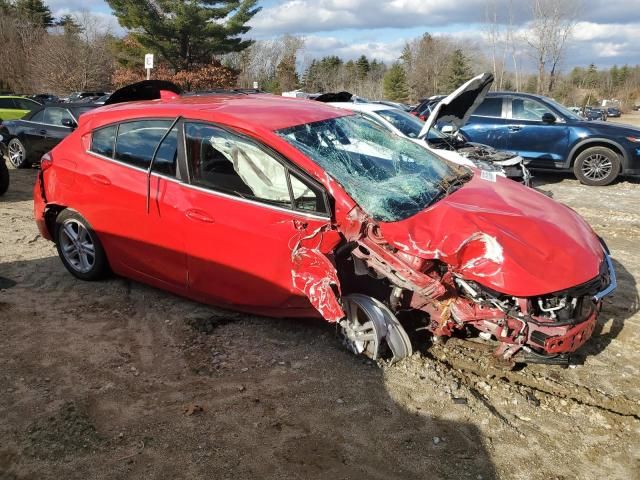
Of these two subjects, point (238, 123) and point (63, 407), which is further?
point (238, 123)

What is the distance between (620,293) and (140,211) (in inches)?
170

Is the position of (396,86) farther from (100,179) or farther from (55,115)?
(100,179)

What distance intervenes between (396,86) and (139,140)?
164ft

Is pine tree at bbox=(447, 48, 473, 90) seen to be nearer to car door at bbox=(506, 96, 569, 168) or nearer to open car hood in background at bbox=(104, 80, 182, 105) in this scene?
car door at bbox=(506, 96, 569, 168)

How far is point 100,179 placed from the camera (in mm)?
4395

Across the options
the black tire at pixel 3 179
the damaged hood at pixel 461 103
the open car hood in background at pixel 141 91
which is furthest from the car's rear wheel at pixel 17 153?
the damaged hood at pixel 461 103

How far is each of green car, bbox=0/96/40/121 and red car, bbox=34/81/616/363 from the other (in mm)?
14272

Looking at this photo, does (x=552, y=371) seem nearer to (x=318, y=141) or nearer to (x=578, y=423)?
(x=578, y=423)

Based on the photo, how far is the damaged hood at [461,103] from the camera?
7199 millimetres

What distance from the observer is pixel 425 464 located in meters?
2.68

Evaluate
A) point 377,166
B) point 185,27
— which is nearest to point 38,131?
point 377,166

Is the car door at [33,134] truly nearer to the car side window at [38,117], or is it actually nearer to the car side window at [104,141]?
the car side window at [38,117]

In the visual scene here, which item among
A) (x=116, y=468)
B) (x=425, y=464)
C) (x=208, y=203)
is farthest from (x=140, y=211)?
(x=425, y=464)

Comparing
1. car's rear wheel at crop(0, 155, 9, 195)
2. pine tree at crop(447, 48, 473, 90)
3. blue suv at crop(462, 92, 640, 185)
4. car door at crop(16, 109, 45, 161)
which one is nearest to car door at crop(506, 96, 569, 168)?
blue suv at crop(462, 92, 640, 185)
